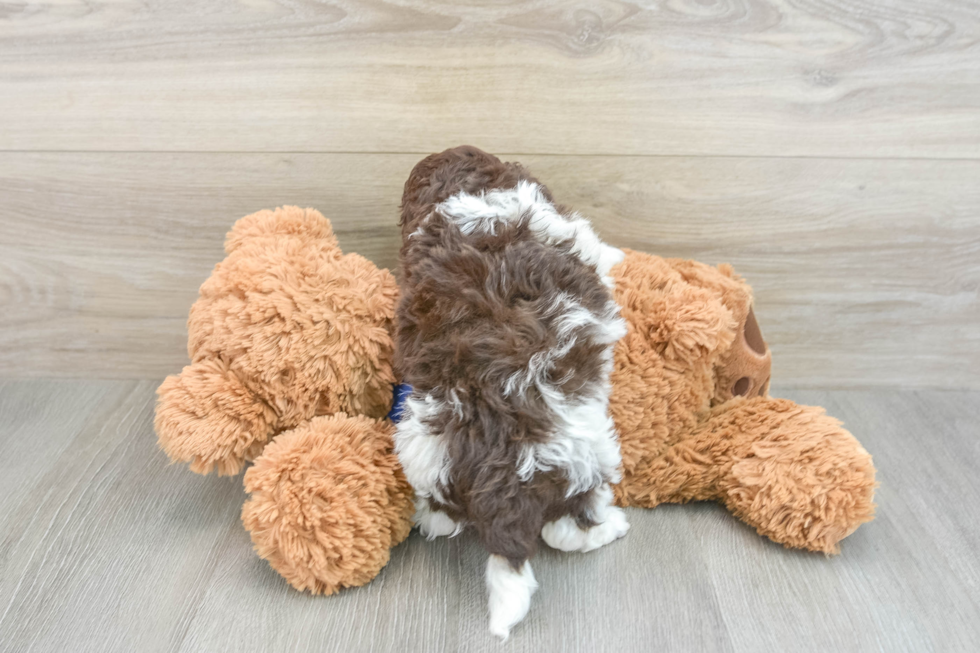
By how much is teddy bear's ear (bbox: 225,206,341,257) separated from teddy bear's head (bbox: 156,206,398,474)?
0.16 feet

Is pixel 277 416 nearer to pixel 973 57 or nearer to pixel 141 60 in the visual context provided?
pixel 141 60

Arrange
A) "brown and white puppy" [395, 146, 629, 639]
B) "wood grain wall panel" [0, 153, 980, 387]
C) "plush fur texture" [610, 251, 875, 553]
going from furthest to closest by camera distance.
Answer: "wood grain wall panel" [0, 153, 980, 387], "plush fur texture" [610, 251, 875, 553], "brown and white puppy" [395, 146, 629, 639]

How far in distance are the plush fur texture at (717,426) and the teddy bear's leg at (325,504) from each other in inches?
9.4

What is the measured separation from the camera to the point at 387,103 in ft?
2.38

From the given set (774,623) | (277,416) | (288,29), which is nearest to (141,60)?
(288,29)

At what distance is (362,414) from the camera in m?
0.61

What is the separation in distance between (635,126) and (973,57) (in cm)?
39

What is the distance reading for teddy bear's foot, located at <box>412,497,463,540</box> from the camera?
0.59 m

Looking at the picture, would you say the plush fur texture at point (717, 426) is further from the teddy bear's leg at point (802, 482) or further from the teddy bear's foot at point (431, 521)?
the teddy bear's foot at point (431, 521)

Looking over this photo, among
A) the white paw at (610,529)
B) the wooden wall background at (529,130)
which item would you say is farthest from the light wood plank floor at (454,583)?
the wooden wall background at (529,130)

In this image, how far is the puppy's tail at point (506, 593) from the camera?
1.72 feet

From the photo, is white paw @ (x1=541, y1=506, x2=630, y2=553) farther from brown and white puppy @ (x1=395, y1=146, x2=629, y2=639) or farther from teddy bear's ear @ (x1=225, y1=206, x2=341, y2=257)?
teddy bear's ear @ (x1=225, y1=206, x2=341, y2=257)

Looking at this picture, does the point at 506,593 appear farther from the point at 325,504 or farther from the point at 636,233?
the point at 636,233

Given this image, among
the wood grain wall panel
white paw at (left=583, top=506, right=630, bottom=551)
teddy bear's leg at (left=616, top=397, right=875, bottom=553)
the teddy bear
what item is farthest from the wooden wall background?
white paw at (left=583, top=506, right=630, bottom=551)
